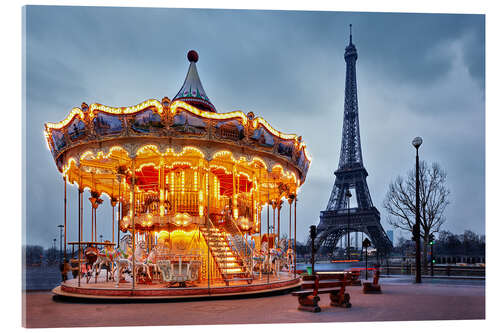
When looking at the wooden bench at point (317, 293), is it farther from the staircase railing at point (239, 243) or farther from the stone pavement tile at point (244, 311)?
the staircase railing at point (239, 243)

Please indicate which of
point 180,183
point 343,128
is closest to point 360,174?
point 343,128

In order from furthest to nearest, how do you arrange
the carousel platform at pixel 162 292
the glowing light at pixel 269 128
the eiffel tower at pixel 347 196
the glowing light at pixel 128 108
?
the eiffel tower at pixel 347 196 → the glowing light at pixel 269 128 → the glowing light at pixel 128 108 → the carousel platform at pixel 162 292

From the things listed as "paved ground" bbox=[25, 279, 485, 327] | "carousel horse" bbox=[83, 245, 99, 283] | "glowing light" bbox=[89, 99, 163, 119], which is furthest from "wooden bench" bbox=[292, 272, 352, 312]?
"carousel horse" bbox=[83, 245, 99, 283]

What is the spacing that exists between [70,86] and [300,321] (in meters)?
9.03

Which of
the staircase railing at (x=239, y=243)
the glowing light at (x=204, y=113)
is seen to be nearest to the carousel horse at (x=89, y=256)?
the staircase railing at (x=239, y=243)

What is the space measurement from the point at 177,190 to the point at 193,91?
4754 mm

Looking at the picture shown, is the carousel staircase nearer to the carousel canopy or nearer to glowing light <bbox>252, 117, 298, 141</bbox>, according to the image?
the carousel canopy

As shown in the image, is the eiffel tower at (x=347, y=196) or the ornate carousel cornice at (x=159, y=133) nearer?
the ornate carousel cornice at (x=159, y=133)

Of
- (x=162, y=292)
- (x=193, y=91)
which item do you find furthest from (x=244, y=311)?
(x=193, y=91)

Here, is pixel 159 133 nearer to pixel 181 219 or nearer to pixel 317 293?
pixel 181 219

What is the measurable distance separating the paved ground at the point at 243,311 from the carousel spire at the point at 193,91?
8709 millimetres

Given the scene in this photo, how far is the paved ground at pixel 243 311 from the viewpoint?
7352 mm

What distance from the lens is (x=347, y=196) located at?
39.7 meters

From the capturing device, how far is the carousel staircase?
11258 mm
